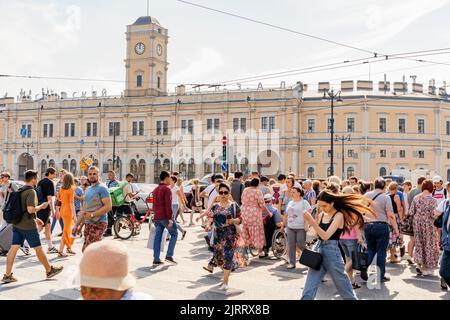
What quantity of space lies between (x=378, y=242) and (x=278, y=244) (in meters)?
3.31

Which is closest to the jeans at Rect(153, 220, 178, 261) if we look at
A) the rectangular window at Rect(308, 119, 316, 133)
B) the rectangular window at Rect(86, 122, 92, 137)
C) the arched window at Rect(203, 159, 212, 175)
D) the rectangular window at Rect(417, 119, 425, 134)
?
the rectangular window at Rect(308, 119, 316, 133)

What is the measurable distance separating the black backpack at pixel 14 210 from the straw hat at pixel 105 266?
250 inches

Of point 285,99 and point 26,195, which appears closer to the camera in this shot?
point 26,195

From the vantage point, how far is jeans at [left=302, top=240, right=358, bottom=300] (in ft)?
19.9

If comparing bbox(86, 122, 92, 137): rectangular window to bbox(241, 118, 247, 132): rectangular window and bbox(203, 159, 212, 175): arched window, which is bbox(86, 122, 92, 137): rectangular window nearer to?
bbox(203, 159, 212, 175): arched window

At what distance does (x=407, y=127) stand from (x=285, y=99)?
14.4m

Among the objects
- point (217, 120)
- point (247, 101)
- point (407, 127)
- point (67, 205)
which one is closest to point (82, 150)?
point (217, 120)

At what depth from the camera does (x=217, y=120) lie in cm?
6431

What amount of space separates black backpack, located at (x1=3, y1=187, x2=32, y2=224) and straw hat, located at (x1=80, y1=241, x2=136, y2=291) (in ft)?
20.8

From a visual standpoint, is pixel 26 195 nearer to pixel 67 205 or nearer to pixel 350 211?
pixel 67 205

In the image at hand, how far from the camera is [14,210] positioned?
851 cm

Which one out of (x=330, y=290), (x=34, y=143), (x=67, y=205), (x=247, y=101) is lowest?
(x=330, y=290)

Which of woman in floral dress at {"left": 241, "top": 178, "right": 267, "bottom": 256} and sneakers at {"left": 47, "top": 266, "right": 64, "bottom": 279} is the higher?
woman in floral dress at {"left": 241, "top": 178, "right": 267, "bottom": 256}

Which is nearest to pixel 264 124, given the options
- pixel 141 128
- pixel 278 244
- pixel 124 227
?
pixel 141 128
